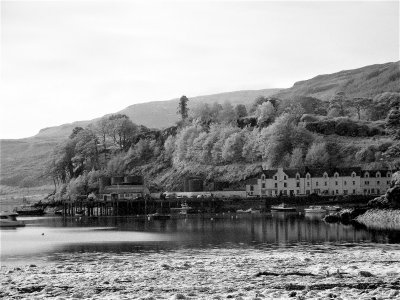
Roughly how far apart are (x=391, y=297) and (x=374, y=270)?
10.1 metres

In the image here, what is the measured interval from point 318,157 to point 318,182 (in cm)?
1377

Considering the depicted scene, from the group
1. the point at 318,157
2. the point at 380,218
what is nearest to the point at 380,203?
the point at 380,218

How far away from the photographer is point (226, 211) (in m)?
157

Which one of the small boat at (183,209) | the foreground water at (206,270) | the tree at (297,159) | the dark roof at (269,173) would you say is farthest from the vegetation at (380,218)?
the tree at (297,159)

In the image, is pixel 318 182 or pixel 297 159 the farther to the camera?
pixel 297 159

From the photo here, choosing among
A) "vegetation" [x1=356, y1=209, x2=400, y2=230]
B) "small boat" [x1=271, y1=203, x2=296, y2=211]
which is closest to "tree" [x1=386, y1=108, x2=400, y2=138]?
"vegetation" [x1=356, y1=209, x2=400, y2=230]

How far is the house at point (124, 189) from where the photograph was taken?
182250 mm

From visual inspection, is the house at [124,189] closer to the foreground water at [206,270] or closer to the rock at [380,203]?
the rock at [380,203]

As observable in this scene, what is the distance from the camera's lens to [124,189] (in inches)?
7313

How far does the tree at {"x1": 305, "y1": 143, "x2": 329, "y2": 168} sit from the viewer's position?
186 meters

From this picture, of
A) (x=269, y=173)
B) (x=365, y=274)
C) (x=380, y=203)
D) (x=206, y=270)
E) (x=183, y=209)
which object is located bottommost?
(x=183, y=209)

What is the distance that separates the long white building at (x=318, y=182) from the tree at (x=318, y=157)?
10.5m

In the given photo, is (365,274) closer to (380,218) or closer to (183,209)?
(380,218)

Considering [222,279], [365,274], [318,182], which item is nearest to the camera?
[365,274]
